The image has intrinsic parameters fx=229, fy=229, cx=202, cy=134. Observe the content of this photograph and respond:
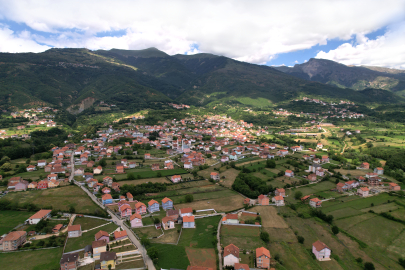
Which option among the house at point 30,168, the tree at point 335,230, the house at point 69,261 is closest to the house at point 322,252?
the tree at point 335,230

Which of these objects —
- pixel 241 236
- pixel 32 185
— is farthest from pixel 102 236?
pixel 32 185

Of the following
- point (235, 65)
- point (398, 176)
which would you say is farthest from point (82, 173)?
point (235, 65)

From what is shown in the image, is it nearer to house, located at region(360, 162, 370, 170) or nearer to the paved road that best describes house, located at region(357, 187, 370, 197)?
house, located at region(360, 162, 370, 170)

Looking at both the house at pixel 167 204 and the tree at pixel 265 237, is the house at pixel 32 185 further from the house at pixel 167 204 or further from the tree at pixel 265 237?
the tree at pixel 265 237

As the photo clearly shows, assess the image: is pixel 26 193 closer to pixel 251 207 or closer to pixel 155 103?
pixel 251 207

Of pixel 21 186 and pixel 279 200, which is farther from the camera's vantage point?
pixel 21 186

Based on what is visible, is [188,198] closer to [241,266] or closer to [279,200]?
[279,200]

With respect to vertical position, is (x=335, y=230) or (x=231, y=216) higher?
(x=231, y=216)
